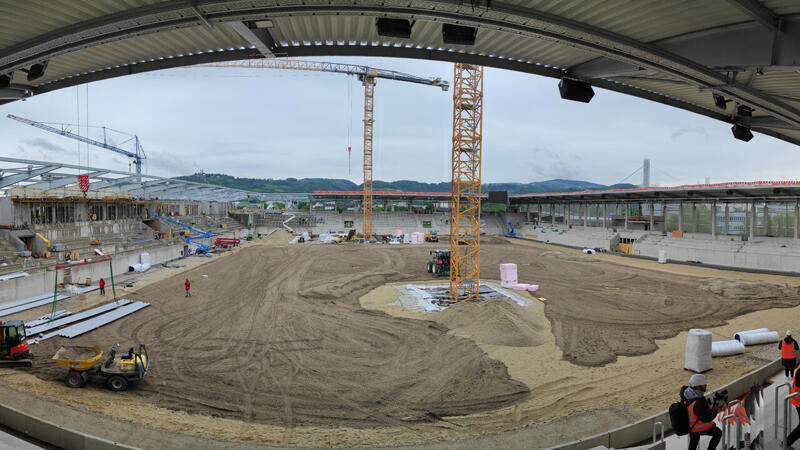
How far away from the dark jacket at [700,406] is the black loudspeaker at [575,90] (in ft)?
15.0

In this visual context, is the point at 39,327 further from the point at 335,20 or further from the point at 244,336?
the point at 335,20

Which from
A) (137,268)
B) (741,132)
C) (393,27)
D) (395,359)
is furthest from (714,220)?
(137,268)

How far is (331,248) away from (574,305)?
99.6 feet

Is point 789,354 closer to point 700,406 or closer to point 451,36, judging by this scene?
point 700,406

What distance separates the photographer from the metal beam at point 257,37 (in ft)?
14.3

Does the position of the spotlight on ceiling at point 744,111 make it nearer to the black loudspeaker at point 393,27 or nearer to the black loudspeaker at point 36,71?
the black loudspeaker at point 393,27

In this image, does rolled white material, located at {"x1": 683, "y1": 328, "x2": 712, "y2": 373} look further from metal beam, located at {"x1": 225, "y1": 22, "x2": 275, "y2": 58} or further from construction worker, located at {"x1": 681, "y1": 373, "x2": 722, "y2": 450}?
metal beam, located at {"x1": 225, "y1": 22, "x2": 275, "y2": 58}

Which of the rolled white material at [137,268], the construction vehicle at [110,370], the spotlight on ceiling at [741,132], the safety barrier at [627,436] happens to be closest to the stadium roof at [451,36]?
the spotlight on ceiling at [741,132]

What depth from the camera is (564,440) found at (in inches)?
302

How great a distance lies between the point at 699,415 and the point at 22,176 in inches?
1576

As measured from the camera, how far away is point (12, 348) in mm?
11867

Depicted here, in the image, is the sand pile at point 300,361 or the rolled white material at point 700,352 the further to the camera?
the rolled white material at point 700,352

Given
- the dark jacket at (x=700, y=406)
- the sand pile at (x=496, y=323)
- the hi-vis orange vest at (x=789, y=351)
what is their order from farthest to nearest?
the sand pile at (x=496, y=323) → the hi-vis orange vest at (x=789, y=351) → the dark jacket at (x=700, y=406)

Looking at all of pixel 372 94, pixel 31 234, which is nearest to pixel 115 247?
pixel 31 234
